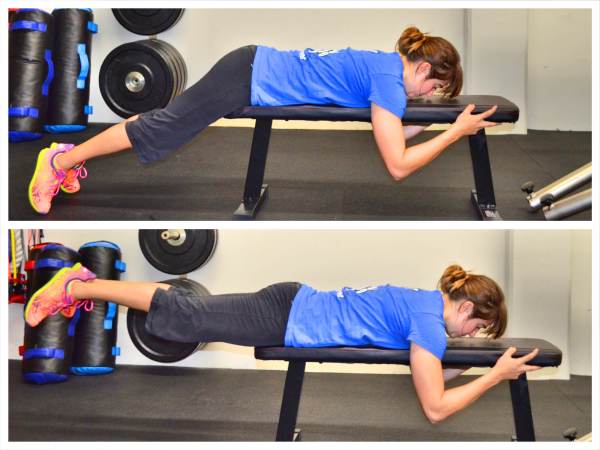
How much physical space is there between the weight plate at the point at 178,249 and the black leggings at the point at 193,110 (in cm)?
99

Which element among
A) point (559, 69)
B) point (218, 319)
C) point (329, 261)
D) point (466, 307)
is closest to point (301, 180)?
point (329, 261)

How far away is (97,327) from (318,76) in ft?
4.83

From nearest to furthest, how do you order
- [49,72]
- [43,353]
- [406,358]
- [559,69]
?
[406,358], [43,353], [49,72], [559,69]

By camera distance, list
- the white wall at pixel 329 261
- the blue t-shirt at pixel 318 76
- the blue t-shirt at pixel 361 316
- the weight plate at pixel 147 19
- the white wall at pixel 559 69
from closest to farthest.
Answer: the blue t-shirt at pixel 361 316 → the blue t-shirt at pixel 318 76 → the white wall at pixel 329 261 → the weight plate at pixel 147 19 → the white wall at pixel 559 69

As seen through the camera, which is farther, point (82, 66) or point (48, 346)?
point (82, 66)

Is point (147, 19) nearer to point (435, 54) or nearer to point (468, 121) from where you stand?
point (435, 54)

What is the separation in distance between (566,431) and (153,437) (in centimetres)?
134

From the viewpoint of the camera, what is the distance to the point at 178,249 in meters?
3.64

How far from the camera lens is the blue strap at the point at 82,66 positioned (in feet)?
13.1

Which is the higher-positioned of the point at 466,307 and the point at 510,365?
the point at 466,307

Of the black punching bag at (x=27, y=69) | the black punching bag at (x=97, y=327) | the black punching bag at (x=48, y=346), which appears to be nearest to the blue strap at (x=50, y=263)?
the black punching bag at (x=48, y=346)

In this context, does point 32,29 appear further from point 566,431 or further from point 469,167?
point 566,431

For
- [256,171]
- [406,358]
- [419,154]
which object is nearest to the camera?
[406,358]

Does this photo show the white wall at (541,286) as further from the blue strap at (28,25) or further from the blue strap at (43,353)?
the blue strap at (28,25)
